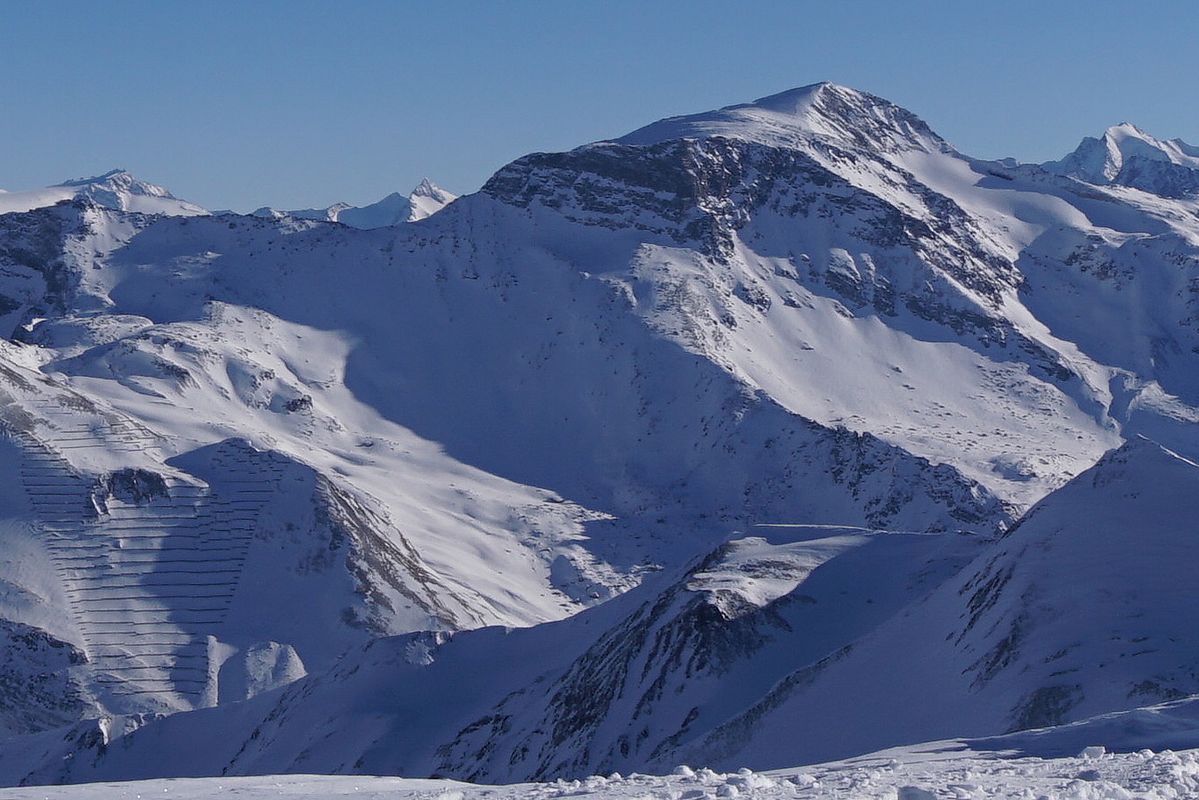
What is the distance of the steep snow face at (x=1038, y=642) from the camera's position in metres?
51.5

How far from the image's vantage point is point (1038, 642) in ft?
180

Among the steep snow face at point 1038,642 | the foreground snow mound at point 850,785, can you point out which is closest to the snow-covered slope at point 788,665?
the steep snow face at point 1038,642

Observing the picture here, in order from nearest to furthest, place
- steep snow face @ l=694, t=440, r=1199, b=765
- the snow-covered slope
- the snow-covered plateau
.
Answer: steep snow face @ l=694, t=440, r=1199, b=765
the snow-covered plateau
the snow-covered slope

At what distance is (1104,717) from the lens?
36.2m

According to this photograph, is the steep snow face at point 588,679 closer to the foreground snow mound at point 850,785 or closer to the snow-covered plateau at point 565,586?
the snow-covered plateau at point 565,586

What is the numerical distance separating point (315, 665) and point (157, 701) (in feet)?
40.7

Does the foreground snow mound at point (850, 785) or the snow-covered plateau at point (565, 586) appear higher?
the foreground snow mound at point (850, 785)

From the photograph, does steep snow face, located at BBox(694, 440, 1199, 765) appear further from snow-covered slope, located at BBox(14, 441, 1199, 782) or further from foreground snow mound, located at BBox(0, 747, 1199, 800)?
foreground snow mound, located at BBox(0, 747, 1199, 800)

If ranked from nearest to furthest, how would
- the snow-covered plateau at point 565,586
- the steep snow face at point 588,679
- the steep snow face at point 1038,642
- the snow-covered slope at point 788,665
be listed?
1. the steep snow face at point 1038,642
2. the snow-covered plateau at point 565,586
3. the snow-covered slope at point 788,665
4. the steep snow face at point 588,679

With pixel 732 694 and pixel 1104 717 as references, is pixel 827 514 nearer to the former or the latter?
pixel 732 694

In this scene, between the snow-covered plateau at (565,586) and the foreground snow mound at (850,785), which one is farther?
the snow-covered plateau at (565,586)

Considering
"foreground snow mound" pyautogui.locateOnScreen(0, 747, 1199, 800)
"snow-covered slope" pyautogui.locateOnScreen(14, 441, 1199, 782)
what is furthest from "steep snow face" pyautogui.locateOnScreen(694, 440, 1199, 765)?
"foreground snow mound" pyautogui.locateOnScreen(0, 747, 1199, 800)

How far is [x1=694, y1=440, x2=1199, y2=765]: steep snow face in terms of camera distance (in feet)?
169

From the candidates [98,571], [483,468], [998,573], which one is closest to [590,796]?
[998,573]
